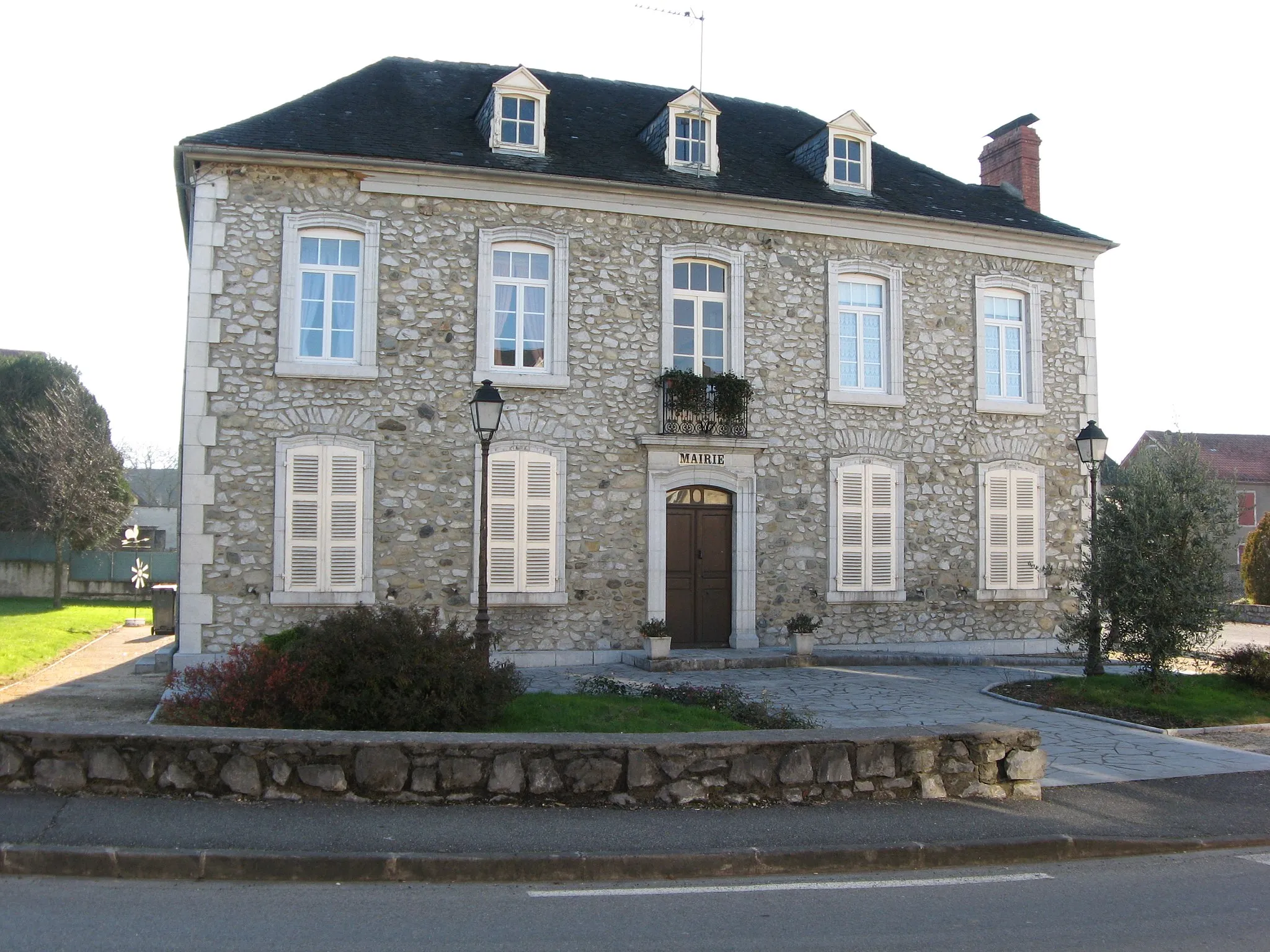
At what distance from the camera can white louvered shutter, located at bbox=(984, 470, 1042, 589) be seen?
58.1 ft

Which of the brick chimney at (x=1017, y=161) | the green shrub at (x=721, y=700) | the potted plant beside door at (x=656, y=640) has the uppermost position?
the brick chimney at (x=1017, y=161)

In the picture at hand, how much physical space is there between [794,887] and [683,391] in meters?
10.5

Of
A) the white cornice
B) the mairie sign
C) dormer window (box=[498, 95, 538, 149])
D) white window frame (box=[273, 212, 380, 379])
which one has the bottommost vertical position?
the mairie sign

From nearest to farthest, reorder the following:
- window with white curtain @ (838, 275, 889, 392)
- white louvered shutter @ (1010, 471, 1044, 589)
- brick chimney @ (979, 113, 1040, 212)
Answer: window with white curtain @ (838, 275, 889, 392), white louvered shutter @ (1010, 471, 1044, 589), brick chimney @ (979, 113, 1040, 212)

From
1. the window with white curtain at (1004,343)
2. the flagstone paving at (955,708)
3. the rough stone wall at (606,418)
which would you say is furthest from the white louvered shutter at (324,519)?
the window with white curtain at (1004,343)

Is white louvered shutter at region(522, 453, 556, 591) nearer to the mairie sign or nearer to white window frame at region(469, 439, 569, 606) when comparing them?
white window frame at region(469, 439, 569, 606)

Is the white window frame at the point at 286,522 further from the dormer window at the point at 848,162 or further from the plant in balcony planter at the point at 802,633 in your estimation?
the dormer window at the point at 848,162

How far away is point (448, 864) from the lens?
19.3ft

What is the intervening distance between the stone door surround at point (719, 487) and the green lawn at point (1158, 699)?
421 cm

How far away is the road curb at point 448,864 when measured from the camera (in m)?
5.77

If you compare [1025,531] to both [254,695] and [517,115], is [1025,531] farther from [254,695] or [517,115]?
[254,695]

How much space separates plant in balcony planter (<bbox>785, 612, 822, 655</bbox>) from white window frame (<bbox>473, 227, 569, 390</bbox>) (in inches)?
199

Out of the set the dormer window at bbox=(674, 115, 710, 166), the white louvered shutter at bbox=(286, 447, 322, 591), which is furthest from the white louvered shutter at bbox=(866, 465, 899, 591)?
the white louvered shutter at bbox=(286, 447, 322, 591)

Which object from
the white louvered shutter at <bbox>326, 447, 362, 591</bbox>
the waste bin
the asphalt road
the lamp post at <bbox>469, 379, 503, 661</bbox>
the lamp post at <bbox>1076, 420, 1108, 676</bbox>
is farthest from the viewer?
the waste bin
